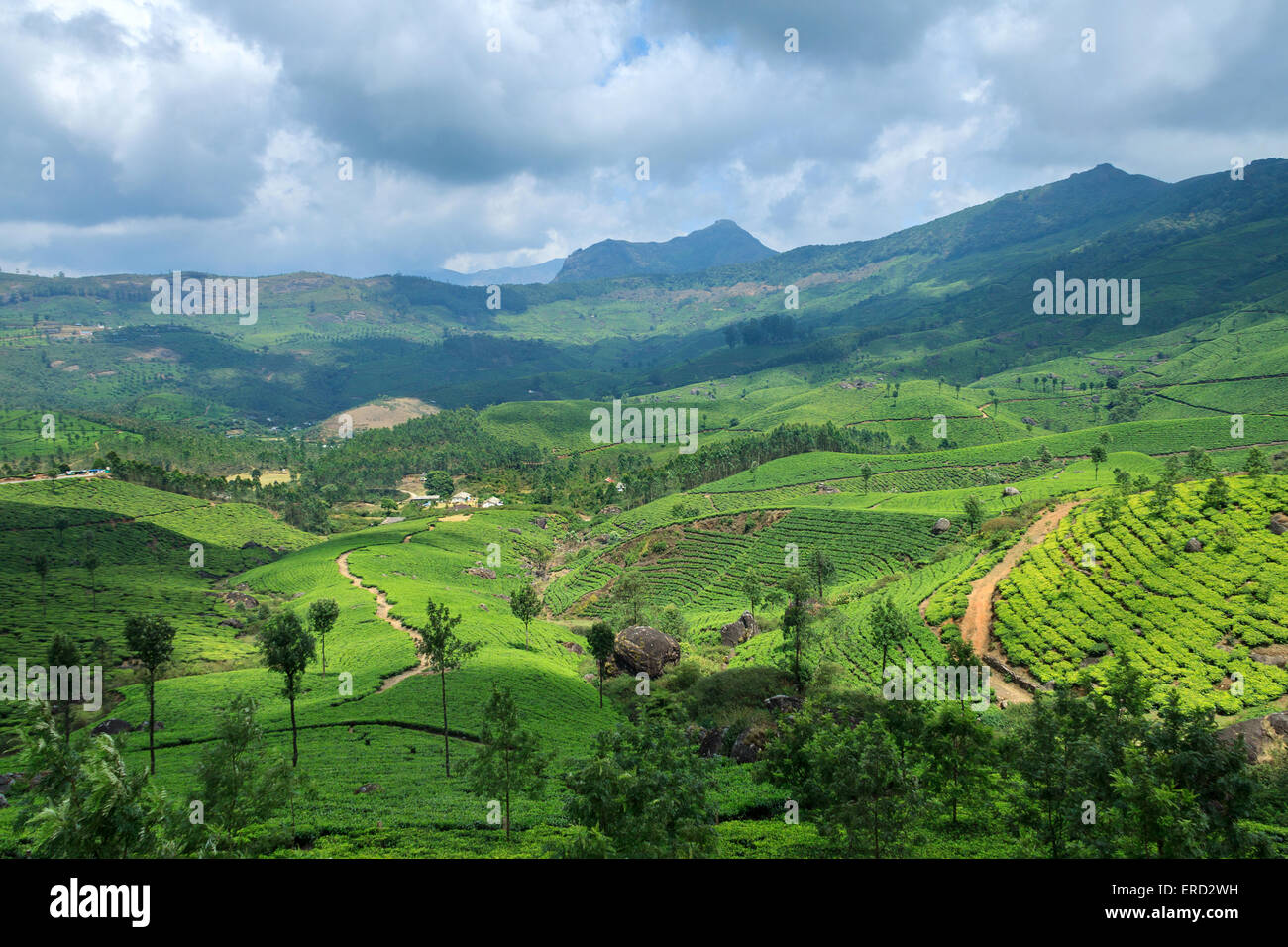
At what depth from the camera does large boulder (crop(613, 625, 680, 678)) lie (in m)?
61.8

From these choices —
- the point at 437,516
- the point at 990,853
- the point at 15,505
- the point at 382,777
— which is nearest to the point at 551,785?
the point at 382,777

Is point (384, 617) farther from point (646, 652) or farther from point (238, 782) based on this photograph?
point (238, 782)

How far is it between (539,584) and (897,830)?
4259 inches

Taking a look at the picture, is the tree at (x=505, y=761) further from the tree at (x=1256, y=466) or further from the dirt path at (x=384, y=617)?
the tree at (x=1256, y=466)

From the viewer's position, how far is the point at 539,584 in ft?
403

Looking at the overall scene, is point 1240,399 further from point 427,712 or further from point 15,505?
point 15,505

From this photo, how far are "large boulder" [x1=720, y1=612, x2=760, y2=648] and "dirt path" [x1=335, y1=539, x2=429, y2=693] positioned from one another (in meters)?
32.7

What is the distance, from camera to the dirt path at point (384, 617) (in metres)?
59.2

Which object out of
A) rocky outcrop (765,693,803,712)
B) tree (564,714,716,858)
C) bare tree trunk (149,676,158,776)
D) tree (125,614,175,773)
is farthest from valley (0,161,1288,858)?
tree (125,614,175,773)

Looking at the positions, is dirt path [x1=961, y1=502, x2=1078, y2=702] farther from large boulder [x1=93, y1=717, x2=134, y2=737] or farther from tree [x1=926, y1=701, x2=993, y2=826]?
large boulder [x1=93, y1=717, x2=134, y2=737]

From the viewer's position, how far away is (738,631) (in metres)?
73.9

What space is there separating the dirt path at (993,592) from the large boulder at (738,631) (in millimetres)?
23525
